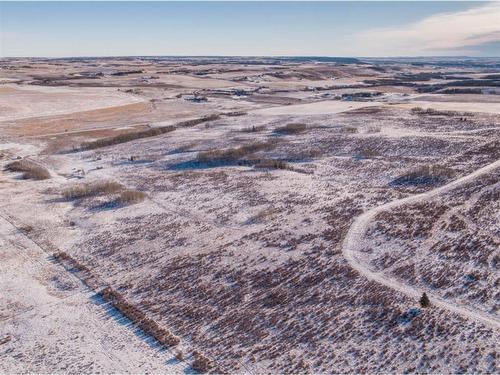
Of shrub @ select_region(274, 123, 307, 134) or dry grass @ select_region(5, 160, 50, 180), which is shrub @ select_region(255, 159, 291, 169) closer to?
shrub @ select_region(274, 123, 307, 134)

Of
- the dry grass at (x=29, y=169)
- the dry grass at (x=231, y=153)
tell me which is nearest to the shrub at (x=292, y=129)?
the dry grass at (x=231, y=153)

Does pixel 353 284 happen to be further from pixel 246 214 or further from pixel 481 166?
pixel 481 166

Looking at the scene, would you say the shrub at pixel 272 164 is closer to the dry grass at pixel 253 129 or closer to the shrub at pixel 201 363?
the dry grass at pixel 253 129

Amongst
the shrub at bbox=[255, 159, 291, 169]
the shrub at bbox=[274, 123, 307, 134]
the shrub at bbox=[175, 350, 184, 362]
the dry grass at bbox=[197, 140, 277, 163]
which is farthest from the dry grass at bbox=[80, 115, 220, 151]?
the shrub at bbox=[175, 350, 184, 362]

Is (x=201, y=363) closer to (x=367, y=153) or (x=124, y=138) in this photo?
(x=367, y=153)

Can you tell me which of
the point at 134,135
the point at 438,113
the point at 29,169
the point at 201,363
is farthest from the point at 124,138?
the point at 201,363

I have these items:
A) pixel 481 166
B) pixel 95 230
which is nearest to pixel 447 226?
pixel 481 166
